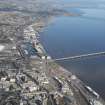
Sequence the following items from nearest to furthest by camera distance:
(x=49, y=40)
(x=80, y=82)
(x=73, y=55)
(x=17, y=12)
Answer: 1. (x=80, y=82)
2. (x=73, y=55)
3. (x=49, y=40)
4. (x=17, y=12)

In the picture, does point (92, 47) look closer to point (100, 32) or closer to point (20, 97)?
A: point (100, 32)

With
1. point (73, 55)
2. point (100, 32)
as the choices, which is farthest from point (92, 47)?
point (100, 32)

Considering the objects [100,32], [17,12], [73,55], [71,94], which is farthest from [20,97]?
[17,12]

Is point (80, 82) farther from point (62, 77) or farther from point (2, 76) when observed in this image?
point (2, 76)

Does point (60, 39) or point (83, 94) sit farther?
point (60, 39)

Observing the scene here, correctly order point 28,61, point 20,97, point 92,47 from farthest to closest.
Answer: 1. point 92,47
2. point 28,61
3. point 20,97

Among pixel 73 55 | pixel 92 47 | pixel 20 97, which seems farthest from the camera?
pixel 92 47
